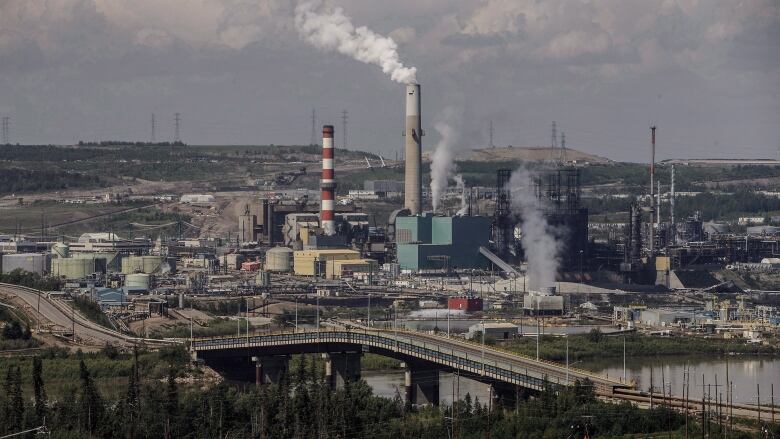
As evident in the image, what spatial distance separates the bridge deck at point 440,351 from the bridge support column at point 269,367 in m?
0.53

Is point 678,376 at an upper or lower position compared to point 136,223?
lower

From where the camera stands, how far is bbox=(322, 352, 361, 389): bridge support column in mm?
52438

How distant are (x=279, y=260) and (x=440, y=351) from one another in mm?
48368

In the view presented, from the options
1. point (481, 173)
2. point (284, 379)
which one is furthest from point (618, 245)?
point (481, 173)

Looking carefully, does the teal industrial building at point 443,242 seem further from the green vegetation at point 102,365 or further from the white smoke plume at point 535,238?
the green vegetation at point 102,365

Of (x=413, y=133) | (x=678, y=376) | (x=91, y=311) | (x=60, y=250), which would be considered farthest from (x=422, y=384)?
(x=60, y=250)

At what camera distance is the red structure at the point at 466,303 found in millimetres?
79938

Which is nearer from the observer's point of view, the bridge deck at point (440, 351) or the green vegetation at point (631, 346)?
the bridge deck at point (440, 351)

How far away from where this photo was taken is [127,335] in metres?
62.2

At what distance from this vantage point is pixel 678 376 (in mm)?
55594

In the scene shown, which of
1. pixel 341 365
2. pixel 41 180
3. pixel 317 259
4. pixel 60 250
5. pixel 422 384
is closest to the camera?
pixel 422 384

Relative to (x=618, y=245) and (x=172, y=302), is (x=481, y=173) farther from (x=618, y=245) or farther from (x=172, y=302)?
(x=172, y=302)

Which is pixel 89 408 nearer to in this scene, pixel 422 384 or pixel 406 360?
pixel 422 384

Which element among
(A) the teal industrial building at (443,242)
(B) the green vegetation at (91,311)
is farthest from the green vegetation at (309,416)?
(A) the teal industrial building at (443,242)
